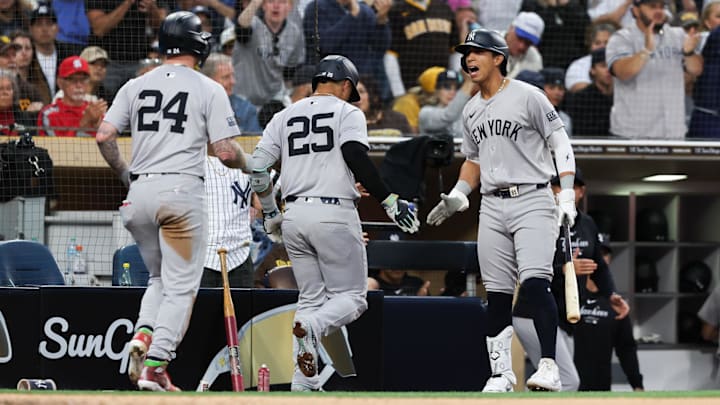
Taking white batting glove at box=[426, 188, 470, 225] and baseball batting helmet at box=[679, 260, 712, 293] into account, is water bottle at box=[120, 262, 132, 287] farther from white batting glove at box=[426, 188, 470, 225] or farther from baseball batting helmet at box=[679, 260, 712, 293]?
baseball batting helmet at box=[679, 260, 712, 293]

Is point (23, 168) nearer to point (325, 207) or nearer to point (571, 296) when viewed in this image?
point (325, 207)

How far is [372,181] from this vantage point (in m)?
5.93

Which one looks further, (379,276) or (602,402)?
(379,276)

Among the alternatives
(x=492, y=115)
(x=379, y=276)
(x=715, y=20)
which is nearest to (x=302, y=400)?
(x=492, y=115)

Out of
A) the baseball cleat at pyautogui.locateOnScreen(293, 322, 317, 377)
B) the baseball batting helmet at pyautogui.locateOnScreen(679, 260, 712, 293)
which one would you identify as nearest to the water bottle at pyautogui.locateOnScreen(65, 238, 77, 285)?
the baseball cleat at pyautogui.locateOnScreen(293, 322, 317, 377)

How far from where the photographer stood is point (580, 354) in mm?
9555

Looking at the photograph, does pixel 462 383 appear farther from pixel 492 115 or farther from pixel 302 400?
pixel 302 400

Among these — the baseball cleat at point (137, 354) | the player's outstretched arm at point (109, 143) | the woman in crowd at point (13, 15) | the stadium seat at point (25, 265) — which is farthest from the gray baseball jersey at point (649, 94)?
the baseball cleat at point (137, 354)

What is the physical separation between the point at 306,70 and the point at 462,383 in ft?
10.3

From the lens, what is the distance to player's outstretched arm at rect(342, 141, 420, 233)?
5922 millimetres

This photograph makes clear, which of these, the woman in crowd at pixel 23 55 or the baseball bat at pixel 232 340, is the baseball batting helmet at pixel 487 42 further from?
the woman in crowd at pixel 23 55

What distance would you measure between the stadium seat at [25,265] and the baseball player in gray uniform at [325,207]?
1840 mm

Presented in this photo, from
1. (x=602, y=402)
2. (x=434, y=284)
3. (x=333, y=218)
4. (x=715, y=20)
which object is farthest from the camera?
(x=715, y=20)

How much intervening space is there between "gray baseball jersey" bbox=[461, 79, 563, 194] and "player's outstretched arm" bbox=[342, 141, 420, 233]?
1.37ft
